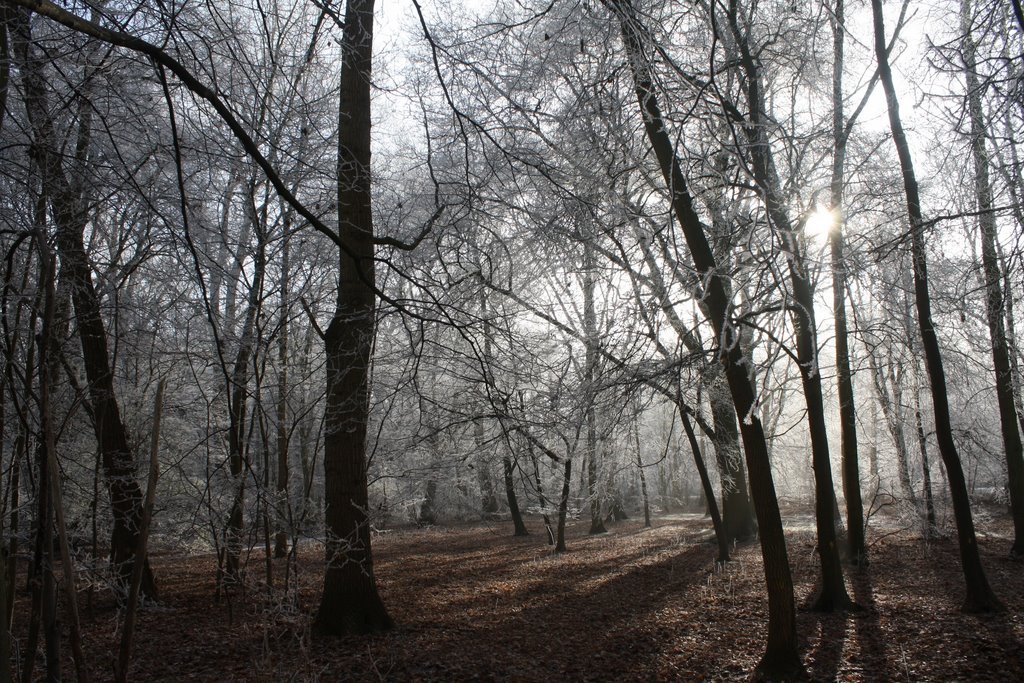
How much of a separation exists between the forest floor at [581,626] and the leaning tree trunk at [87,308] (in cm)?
102

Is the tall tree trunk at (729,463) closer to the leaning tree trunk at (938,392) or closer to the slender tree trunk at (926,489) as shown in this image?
the leaning tree trunk at (938,392)

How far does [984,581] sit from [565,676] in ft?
16.6

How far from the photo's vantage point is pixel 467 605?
28.2 feet

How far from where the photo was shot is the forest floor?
18.2 ft

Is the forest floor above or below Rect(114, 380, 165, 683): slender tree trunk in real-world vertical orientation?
below

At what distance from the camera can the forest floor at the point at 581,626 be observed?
5562mm

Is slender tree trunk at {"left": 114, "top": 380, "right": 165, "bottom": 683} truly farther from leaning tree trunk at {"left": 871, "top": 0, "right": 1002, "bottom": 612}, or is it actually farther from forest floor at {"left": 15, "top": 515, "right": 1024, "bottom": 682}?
leaning tree trunk at {"left": 871, "top": 0, "right": 1002, "bottom": 612}

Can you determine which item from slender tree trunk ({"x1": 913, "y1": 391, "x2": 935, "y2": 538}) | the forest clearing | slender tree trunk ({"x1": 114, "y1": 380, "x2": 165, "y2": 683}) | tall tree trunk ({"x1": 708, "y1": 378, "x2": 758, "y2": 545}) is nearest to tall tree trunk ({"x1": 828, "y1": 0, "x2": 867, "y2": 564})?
the forest clearing

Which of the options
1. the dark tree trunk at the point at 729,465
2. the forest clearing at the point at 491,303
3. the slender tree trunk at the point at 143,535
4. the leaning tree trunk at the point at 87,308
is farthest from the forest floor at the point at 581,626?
the dark tree trunk at the point at 729,465

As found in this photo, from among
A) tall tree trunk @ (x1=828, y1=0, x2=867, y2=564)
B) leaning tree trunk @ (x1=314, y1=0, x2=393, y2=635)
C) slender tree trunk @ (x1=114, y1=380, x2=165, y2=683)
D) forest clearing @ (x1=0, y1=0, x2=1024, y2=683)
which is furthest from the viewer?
tall tree trunk @ (x1=828, y1=0, x2=867, y2=564)

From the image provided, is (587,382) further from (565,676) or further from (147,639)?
(147,639)

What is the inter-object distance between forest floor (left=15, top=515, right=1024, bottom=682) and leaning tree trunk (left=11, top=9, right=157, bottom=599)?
40.2 inches

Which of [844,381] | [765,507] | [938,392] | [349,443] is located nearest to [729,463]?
[844,381]

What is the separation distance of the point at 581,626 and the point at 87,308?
252 inches
